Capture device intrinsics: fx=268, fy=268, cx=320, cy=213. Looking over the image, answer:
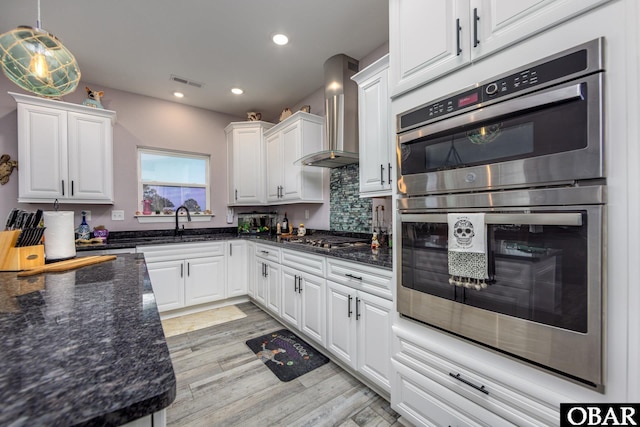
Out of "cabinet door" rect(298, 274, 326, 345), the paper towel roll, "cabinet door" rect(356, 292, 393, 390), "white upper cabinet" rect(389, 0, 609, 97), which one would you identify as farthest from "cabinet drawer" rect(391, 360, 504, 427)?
the paper towel roll

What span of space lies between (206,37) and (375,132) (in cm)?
178

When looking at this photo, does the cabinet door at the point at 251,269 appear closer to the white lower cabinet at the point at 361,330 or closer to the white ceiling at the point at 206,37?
the white lower cabinet at the point at 361,330

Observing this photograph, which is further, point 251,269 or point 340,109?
point 251,269

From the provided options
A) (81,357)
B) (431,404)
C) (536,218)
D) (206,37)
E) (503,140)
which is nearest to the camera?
(81,357)

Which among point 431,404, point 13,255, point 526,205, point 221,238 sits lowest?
point 431,404

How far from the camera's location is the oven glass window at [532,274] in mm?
884

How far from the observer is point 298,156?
3.27 meters

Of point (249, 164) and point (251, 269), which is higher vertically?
point (249, 164)

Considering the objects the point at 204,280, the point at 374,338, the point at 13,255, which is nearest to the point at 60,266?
the point at 13,255

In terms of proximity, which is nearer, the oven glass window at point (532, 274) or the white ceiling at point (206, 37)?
the oven glass window at point (532, 274)

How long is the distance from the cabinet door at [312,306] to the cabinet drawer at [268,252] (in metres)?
0.53

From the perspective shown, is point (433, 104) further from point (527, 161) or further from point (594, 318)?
point (594, 318)

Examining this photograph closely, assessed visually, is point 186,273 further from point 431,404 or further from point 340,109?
point 431,404

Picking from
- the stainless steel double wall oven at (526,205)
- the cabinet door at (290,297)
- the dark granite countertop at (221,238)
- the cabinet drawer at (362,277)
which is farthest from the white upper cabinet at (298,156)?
the stainless steel double wall oven at (526,205)
